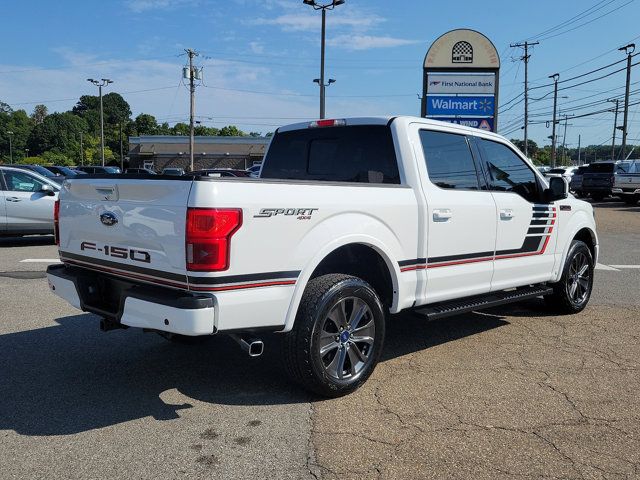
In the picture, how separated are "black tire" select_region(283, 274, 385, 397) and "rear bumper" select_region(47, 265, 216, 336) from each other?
2.22 ft

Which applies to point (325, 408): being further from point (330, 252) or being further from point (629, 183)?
point (629, 183)

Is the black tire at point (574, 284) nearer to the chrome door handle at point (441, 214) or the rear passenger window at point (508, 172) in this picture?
the rear passenger window at point (508, 172)

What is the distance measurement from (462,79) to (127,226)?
43.1 ft

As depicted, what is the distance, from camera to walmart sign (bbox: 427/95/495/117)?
15148mm

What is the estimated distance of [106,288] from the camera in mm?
4168

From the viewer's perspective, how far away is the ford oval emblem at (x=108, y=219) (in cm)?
392

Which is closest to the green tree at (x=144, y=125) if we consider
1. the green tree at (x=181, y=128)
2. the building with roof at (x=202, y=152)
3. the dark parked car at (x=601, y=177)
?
the green tree at (x=181, y=128)

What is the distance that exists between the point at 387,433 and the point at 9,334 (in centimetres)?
397

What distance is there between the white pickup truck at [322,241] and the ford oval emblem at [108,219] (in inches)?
0.5

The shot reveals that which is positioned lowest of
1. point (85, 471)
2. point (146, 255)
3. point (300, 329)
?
point (85, 471)

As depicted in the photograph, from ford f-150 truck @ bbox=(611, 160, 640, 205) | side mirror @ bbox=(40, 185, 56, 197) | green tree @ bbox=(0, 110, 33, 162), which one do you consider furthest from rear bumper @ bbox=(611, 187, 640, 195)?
green tree @ bbox=(0, 110, 33, 162)

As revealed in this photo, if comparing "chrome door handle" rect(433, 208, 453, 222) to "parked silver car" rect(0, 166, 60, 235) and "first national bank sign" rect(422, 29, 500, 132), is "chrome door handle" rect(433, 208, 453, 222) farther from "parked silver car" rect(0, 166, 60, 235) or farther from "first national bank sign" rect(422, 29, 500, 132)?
"first national bank sign" rect(422, 29, 500, 132)

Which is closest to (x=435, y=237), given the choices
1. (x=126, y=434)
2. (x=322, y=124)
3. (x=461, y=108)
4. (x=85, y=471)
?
(x=322, y=124)

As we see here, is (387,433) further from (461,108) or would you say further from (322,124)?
(461,108)
